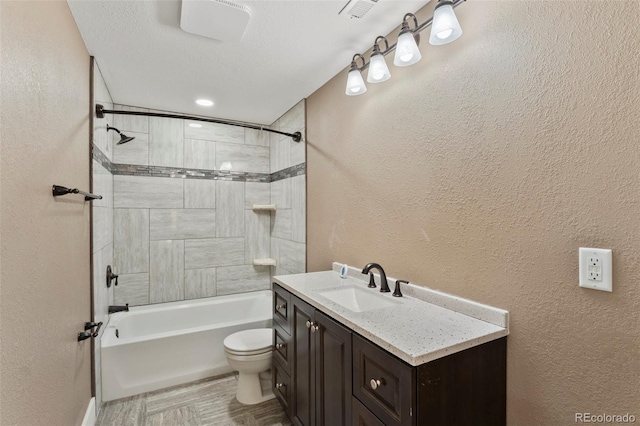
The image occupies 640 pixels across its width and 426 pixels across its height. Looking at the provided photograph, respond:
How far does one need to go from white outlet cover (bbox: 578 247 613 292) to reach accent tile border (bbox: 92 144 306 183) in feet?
7.11

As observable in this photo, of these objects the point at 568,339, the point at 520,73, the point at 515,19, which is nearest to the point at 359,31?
the point at 515,19

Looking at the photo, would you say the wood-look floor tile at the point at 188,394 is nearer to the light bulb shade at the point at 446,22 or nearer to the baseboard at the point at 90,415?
the baseboard at the point at 90,415

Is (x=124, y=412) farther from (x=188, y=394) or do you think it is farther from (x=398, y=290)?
(x=398, y=290)

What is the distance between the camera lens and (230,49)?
77.3 inches

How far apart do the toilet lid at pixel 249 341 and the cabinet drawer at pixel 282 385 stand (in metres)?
0.18

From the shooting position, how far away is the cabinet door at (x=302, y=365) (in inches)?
62.8

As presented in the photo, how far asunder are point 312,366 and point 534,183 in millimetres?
1324

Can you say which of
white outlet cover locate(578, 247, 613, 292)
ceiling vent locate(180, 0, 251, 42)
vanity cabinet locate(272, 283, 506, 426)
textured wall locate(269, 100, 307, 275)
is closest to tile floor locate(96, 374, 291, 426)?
vanity cabinet locate(272, 283, 506, 426)

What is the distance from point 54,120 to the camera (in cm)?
133

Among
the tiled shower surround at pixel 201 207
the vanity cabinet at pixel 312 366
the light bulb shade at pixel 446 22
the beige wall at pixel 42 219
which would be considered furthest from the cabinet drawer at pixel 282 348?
the light bulb shade at pixel 446 22

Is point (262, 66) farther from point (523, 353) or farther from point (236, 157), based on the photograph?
point (523, 353)

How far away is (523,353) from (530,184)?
2.11 feet

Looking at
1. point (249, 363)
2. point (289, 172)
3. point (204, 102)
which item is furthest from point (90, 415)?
point (204, 102)

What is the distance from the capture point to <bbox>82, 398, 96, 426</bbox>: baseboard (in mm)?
1788
